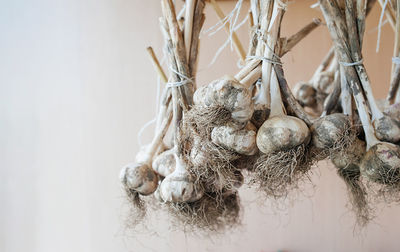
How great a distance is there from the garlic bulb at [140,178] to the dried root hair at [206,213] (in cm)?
4

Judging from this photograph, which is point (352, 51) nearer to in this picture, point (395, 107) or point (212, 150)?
point (395, 107)

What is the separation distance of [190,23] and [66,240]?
79 cm

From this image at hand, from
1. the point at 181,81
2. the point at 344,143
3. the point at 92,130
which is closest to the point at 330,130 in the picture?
the point at 344,143

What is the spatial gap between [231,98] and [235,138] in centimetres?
6

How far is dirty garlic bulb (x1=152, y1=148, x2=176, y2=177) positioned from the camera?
1.99ft

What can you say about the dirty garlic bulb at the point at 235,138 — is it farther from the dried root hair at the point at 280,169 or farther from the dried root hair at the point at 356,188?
the dried root hair at the point at 356,188

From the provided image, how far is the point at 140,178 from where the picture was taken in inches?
23.5

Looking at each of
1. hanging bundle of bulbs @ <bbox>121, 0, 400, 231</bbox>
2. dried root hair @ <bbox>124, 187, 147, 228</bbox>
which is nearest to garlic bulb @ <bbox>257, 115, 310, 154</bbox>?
hanging bundle of bulbs @ <bbox>121, 0, 400, 231</bbox>

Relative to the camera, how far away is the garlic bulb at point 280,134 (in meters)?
0.49

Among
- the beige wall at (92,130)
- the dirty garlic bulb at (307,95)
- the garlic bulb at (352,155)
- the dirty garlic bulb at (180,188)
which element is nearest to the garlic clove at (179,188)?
the dirty garlic bulb at (180,188)

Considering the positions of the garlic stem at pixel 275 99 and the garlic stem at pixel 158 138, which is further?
the garlic stem at pixel 158 138

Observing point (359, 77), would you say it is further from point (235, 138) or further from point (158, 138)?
point (158, 138)

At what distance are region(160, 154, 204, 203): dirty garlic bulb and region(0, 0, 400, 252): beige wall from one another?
0.55 meters

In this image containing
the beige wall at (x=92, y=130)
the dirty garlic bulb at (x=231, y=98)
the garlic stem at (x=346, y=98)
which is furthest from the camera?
the beige wall at (x=92, y=130)
